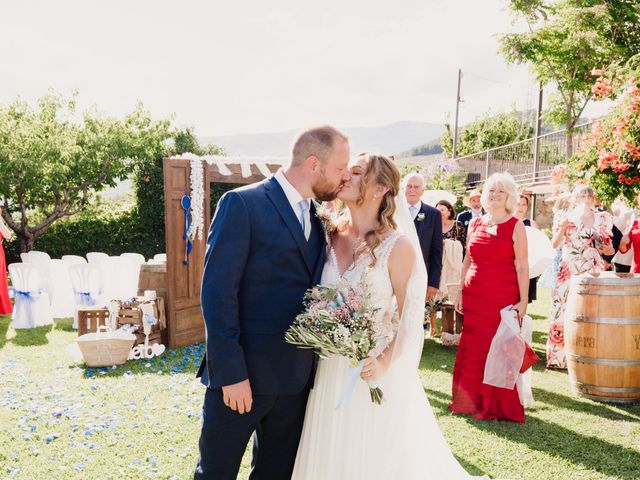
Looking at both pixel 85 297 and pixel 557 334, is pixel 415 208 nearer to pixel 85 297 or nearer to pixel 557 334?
pixel 557 334

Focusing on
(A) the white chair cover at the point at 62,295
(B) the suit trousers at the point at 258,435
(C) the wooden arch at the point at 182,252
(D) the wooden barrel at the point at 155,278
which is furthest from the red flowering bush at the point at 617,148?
(A) the white chair cover at the point at 62,295

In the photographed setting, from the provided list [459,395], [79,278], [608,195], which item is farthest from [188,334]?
[608,195]

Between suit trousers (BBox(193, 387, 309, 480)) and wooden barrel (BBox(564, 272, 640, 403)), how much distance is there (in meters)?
3.60

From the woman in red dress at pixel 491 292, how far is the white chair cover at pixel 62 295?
23.6 ft

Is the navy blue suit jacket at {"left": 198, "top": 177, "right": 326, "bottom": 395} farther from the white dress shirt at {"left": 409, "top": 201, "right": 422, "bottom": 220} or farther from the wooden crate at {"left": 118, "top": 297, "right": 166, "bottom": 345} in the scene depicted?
the wooden crate at {"left": 118, "top": 297, "right": 166, "bottom": 345}

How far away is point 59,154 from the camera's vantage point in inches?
661

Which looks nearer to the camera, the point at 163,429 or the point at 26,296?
the point at 163,429

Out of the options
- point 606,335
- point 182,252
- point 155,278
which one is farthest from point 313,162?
point 155,278

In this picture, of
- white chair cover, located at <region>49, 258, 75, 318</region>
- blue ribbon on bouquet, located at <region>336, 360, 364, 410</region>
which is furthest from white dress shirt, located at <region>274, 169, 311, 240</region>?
white chair cover, located at <region>49, 258, 75, 318</region>

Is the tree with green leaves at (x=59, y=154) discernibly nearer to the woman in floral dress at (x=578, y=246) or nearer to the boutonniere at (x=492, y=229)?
the woman in floral dress at (x=578, y=246)

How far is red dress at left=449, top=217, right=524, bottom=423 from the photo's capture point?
5.09 meters

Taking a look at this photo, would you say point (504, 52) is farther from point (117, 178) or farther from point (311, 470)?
point (311, 470)

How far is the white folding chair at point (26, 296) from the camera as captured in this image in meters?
8.94

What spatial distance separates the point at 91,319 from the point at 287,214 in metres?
5.92
